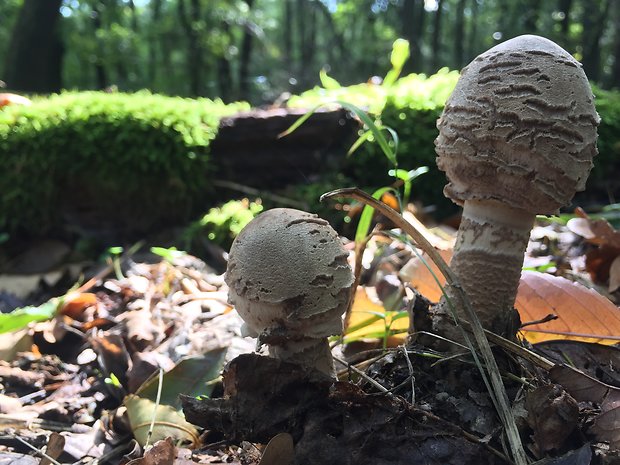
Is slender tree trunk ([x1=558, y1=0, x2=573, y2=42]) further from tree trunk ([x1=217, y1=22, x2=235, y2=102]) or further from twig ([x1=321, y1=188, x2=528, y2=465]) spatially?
twig ([x1=321, y1=188, x2=528, y2=465])

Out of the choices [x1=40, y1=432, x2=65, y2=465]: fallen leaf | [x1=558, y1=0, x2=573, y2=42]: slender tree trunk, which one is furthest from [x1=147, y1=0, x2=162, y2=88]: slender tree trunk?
[x1=40, y1=432, x2=65, y2=465]: fallen leaf

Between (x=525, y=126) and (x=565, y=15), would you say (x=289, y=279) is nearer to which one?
(x=525, y=126)

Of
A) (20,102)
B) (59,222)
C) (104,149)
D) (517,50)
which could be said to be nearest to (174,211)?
(104,149)

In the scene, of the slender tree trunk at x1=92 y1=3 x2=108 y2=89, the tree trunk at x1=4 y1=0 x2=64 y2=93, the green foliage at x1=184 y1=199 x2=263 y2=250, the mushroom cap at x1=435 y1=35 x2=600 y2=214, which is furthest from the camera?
the slender tree trunk at x1=92 y1=3 x2=108 y2=89

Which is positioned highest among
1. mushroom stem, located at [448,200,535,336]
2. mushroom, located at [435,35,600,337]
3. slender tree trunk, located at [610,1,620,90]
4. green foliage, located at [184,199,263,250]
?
slender tree trunk, located at [610,1,620,90]

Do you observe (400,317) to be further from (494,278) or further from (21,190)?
(21,190)

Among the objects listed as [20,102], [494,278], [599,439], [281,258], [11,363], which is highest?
[20,102]
